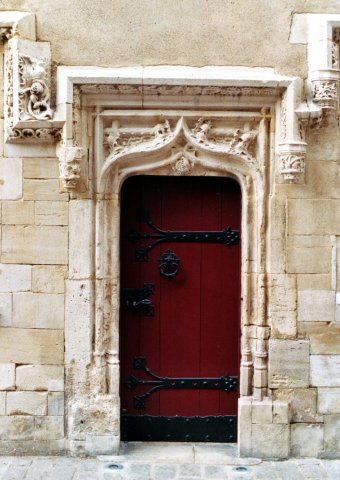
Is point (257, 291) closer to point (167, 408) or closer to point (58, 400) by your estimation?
point (167, 408)

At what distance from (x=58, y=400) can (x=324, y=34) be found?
3.33 metres

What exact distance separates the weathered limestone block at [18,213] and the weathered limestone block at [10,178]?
0.06m

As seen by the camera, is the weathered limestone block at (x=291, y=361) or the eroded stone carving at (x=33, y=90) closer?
the eroded stone carving at (x=33, y=90)

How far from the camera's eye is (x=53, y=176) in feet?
18.5

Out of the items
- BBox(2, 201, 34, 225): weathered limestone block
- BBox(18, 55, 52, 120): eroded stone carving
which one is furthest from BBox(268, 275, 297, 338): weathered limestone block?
BBox(18, 55, 52, 120): eroded stone carving

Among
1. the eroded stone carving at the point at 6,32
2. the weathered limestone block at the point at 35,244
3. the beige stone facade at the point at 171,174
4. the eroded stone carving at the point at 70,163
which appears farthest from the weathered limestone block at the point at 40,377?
the eroded stone carving at the point at 6,32

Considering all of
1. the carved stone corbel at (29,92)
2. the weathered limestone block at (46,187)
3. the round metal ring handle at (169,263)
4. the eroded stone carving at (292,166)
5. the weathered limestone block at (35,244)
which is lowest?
the round metal ring handle at (169,263)

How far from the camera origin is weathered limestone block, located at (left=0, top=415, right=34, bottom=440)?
570 cm

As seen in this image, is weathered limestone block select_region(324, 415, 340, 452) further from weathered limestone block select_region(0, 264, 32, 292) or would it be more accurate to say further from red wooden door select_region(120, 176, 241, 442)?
weathered limestone block select_region(0, 264, 32, 292)

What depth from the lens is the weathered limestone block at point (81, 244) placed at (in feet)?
18.6

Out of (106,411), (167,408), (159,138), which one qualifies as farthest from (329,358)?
(159,138)

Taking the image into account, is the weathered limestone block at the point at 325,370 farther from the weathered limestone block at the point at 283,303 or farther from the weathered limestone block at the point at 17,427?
the weathered limestone block at the point at 17,427

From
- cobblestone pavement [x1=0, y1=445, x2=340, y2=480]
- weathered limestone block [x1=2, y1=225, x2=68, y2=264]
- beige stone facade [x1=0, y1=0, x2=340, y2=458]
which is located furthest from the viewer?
weathered limestone block [x1=2, y1=225, x2=68, y2=264]

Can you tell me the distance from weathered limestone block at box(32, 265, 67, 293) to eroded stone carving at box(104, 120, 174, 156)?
953mm
